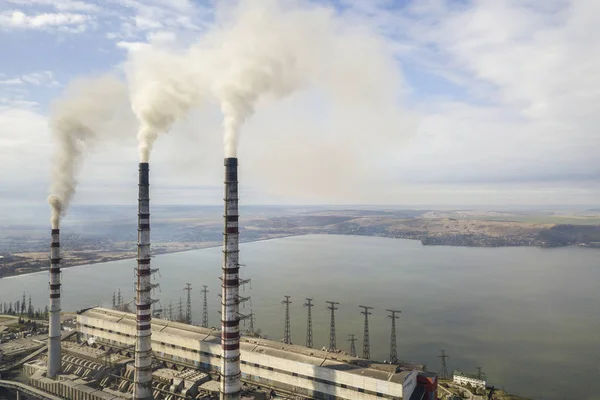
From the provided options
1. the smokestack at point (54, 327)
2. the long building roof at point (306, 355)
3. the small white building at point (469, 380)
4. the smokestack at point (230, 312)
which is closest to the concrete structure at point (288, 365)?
the long building roof at point (306, 355)

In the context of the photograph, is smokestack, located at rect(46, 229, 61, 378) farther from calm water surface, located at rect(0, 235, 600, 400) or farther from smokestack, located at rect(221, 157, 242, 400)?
calm water surface, located at rect(0, 235, 600, 400)

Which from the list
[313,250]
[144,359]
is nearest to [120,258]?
[313,250]

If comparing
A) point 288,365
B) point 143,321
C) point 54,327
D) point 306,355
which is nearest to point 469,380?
point 306,355

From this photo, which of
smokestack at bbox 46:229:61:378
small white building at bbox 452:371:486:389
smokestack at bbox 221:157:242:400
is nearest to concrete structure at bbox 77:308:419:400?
smokestack at bbox 221:157:242:400

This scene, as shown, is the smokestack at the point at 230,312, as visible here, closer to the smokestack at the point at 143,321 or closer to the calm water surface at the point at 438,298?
the smokestack at the point at 143,321

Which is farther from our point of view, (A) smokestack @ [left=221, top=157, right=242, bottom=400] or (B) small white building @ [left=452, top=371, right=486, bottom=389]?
(B) small white building @ [left=452, top=371, right=486, bottom=389]

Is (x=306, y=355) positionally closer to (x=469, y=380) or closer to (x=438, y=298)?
(x=469, y=380)
